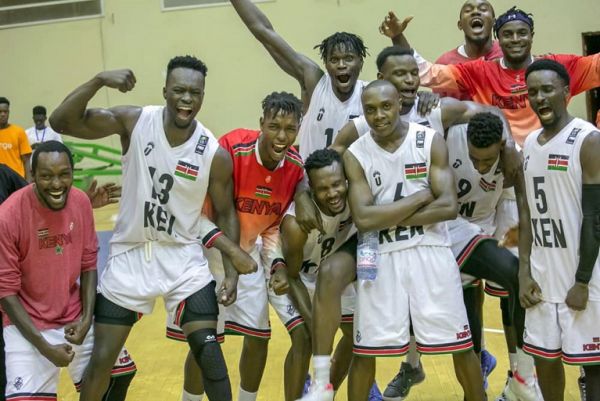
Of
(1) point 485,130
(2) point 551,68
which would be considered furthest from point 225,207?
(2) point 551,68

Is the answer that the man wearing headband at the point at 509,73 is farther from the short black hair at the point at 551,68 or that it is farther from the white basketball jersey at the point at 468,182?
the short black hair at the point at 551,68

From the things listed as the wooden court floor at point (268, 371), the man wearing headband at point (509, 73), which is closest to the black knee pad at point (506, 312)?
the wooden court floor at point (268, 371)

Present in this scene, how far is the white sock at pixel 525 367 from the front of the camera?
5.18 metres

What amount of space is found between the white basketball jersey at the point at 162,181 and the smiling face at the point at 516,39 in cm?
216

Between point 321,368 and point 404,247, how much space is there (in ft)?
2.77

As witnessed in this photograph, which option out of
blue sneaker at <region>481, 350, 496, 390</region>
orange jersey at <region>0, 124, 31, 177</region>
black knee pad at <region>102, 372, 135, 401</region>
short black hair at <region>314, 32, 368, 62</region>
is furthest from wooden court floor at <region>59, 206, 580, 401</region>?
orange jersey at <region>0, 124, 31, 177</region>

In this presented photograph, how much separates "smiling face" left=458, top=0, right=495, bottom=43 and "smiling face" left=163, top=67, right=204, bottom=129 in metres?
2.49

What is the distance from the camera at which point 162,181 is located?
465 cm

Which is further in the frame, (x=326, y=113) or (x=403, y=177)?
(x=326, y=113)

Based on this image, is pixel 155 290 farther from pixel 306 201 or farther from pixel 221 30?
pixel 221 30

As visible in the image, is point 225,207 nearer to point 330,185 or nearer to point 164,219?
point 164,219

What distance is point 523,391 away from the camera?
5.22 meters

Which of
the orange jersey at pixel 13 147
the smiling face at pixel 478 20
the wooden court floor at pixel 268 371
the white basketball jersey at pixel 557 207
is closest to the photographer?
the white basketball jersey at pixel 557 207

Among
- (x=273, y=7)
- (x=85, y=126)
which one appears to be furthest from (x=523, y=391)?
(x=273, y=7)
